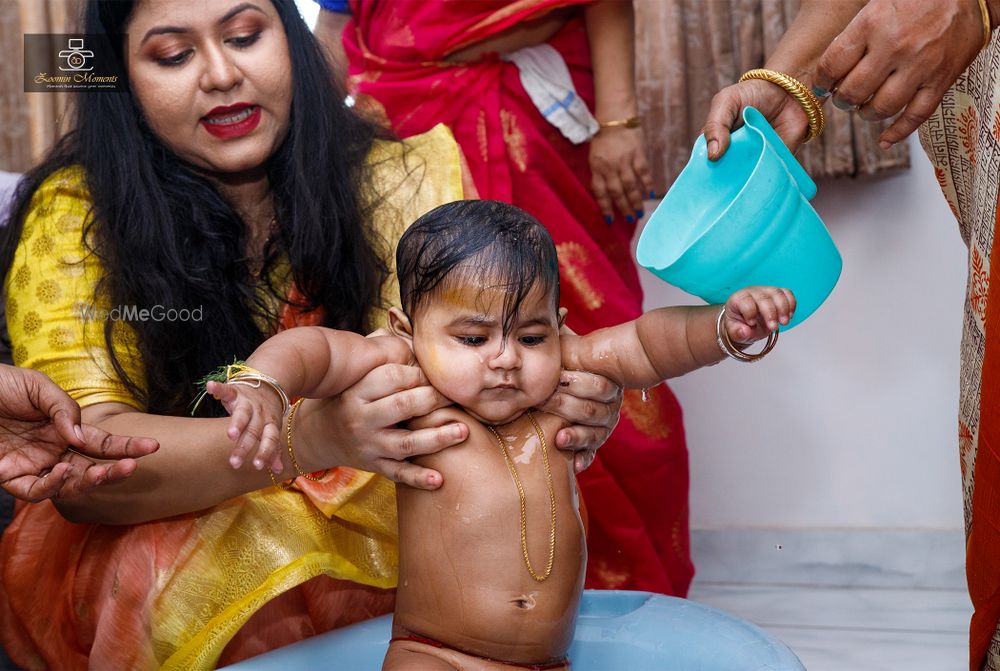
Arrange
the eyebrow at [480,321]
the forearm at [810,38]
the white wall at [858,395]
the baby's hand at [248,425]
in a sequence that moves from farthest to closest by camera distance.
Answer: the white wall at [858,395]
the forearm at [810,38]
the eyebrow at [480,321]
the baby's hand at [248,425]

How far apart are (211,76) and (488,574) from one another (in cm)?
90

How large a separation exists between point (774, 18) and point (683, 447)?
1066 millimetres

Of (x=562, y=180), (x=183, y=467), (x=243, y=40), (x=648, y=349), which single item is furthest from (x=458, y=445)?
(x=562, y=180)

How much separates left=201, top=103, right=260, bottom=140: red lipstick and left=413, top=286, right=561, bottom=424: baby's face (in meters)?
0.56

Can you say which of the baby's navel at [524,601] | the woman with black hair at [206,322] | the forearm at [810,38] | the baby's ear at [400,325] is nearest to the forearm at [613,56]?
the woman with black hair at [206,322]

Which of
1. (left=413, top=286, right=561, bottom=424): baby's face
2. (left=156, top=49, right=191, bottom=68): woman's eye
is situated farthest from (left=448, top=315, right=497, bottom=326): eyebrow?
(left=156, top=49, right=191, bottom=68): woman's eye

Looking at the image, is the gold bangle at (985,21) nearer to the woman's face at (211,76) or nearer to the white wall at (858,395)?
the woman's face at (211,76)

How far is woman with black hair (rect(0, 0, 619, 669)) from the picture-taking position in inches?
59.2

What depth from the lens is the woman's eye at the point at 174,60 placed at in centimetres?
173

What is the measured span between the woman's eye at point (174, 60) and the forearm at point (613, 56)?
0.87 meters

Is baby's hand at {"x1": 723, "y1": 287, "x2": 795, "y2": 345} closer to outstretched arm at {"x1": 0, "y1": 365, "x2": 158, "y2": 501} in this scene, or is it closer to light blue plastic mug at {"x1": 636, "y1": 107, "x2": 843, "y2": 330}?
light blue plastic mug at {"x1": 636, "y1": 107, "x2": 843, "y2": 330}

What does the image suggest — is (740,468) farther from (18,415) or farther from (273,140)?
(18,415)

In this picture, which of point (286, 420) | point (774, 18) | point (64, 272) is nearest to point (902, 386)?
point (774, 18)

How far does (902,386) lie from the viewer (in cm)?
274
